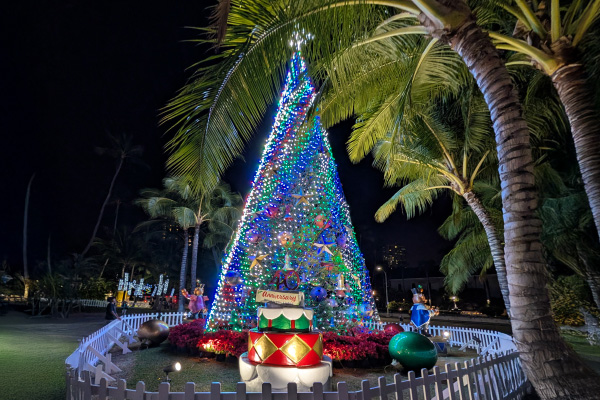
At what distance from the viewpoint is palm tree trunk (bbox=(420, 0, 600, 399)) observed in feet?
9.77

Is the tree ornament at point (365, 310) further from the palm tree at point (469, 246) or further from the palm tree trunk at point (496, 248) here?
the palm tree at point (469, 246)

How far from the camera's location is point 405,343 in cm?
716

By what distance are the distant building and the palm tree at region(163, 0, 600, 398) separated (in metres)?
41.9

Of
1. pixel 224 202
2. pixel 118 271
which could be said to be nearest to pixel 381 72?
pixel 224 202

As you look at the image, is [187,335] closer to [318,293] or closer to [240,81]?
[318,293]

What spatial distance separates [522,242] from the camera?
3248 millimetres

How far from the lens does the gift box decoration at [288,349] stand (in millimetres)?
5586

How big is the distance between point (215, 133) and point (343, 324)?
6441 millimetres

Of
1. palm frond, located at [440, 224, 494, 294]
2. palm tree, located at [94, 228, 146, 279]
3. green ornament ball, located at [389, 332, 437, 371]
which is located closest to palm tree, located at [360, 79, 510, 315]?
green ornament ball, located at [389, 332, 437, 371]

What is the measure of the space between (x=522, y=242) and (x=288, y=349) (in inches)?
150

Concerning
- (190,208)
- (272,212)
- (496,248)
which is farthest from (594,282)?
(190,208)

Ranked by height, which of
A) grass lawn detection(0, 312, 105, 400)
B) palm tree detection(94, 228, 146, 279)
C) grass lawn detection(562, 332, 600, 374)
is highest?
palm tree detection(94, 228, 146, 279)

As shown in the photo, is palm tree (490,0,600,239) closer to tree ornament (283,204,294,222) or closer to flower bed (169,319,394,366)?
flower bed (169,319,394,366)

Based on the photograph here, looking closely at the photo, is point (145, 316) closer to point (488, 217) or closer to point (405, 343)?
point (405, 343)
